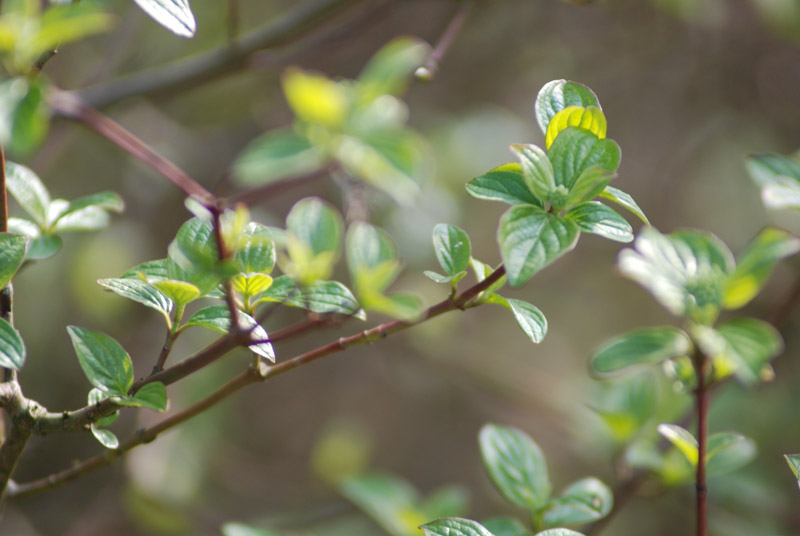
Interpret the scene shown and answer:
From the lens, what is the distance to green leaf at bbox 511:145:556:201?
398 millimetres

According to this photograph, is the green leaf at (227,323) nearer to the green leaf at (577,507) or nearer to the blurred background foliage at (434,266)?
the green leaf at (577,507)

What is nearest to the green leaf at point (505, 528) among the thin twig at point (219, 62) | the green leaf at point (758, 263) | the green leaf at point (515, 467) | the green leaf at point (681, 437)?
the green leaf at point (515, 467)

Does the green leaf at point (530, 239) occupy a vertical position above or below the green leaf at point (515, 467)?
above

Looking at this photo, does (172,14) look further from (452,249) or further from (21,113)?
(452,249)

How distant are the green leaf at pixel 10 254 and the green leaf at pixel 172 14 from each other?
0.16 metres

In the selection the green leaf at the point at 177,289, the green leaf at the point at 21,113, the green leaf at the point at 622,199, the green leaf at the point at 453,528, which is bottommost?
the green leaf at the point at 453,528

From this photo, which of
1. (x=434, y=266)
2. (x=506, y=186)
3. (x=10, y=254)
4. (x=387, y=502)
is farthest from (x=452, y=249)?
(x=434, y=266)

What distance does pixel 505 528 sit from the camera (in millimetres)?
536

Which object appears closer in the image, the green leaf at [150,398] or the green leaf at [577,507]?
the green leaf at [150,398]

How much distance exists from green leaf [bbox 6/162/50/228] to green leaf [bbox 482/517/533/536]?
0.41 meters

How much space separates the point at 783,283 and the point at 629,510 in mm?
600

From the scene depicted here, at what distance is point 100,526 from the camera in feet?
4.36

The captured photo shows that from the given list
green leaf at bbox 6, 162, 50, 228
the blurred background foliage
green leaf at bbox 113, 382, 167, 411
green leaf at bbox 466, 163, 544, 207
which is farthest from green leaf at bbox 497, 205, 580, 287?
the blurred background foliage

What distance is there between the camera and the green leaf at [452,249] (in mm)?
436
